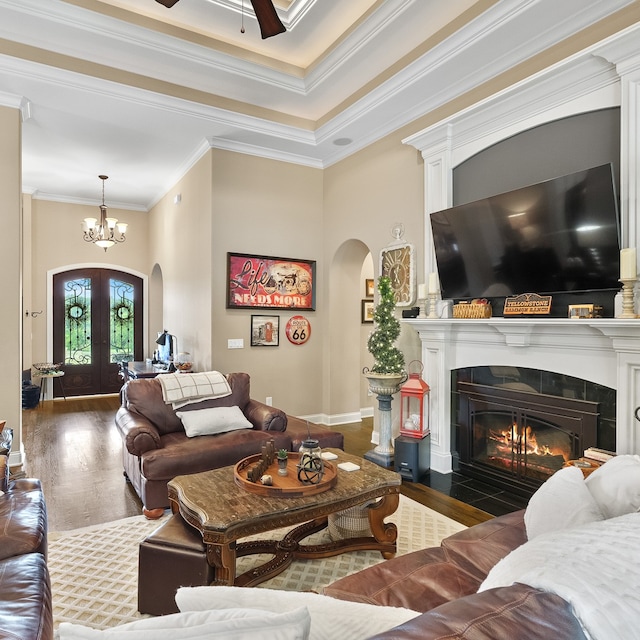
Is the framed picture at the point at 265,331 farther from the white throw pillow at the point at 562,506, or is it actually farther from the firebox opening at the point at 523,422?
the white throw pillow at the point at 562,506

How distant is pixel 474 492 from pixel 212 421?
7.26ft

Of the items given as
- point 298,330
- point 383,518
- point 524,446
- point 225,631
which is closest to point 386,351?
point 524,446

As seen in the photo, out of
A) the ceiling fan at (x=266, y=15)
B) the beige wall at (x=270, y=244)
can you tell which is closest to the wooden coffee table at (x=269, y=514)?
the ceiling fan at (x=266, y=15)

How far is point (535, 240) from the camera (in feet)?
11.1

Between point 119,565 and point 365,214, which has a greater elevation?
point 365,214

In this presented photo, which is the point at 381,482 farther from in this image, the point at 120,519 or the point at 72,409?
the point at 72,409

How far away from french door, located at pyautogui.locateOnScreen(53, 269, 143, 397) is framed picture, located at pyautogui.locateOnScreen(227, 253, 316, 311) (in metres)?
4.11

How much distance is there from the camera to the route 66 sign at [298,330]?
589 centimetres

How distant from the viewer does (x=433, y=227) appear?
13.7 ft

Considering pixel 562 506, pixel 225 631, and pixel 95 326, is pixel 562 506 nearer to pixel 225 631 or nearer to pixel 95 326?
pixel 225 631

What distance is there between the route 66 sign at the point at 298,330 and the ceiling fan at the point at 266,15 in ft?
11.6

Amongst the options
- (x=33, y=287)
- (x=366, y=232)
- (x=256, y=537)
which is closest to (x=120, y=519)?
(x=256, y=537)

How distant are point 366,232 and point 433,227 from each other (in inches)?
51.5

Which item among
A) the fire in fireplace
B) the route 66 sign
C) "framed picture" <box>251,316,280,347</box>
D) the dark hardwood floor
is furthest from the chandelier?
the fire in fireplace
